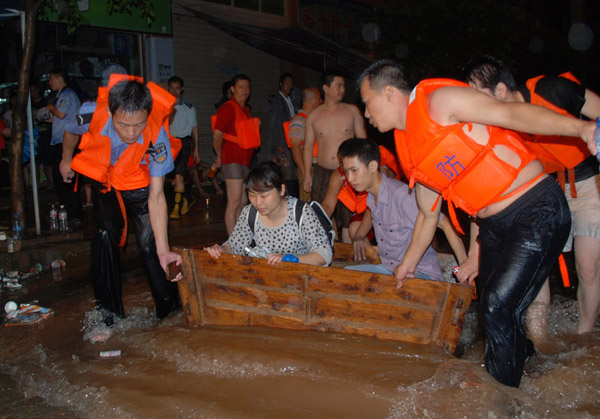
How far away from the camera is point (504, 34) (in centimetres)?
1002

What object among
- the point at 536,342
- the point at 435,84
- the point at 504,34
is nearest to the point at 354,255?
the point at 536,342

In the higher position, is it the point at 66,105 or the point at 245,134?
the point at 66,105

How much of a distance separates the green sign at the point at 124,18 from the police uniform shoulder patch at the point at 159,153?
715 centimetres

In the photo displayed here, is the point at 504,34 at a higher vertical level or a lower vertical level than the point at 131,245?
higher

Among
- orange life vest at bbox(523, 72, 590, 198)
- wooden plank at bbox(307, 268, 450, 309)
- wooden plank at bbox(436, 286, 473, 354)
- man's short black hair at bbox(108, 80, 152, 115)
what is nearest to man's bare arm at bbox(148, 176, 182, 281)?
man's short black hair at bbox(108, 80, 152, 115)

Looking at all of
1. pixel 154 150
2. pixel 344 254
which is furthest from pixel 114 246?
pixel 344 254

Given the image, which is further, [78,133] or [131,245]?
[131,245]

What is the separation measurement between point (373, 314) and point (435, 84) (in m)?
1.64

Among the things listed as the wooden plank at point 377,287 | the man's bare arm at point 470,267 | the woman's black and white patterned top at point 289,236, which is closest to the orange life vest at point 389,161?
the woman's black and white patterned top at point 289,236

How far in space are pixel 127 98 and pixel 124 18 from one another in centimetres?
873

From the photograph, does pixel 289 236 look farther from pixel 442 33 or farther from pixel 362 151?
pixel 442 33

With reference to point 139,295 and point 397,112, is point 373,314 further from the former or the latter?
point 139,295

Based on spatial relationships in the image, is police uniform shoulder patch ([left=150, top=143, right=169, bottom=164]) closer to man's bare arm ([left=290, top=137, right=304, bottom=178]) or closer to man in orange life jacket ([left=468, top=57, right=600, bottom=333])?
man in orange life jacket ([left=468, top=57, right=600, bottom=333])

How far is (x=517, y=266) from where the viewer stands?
9.46 ft
